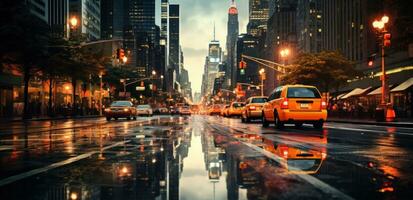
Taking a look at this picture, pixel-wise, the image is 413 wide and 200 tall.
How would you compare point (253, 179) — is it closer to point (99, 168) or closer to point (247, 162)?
point (247, 162)

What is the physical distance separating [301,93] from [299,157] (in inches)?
474

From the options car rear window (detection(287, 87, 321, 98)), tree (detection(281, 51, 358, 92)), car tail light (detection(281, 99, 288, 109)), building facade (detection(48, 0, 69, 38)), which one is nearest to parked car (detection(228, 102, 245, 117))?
tree (detection(281, 51, 358, 92))

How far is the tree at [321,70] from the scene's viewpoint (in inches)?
2210

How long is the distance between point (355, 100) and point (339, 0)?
31.1 metres

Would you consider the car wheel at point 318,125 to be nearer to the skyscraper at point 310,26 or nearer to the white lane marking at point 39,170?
the white lane marking at point 39,170

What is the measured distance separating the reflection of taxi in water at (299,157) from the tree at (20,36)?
34.6 meters

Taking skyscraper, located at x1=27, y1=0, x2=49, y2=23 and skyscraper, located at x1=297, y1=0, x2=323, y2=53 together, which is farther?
skyscraper, located at x1=297, y1=0, x2=323, y2=53

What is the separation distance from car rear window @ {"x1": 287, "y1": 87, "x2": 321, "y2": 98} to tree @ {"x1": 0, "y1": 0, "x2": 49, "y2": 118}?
2837cm

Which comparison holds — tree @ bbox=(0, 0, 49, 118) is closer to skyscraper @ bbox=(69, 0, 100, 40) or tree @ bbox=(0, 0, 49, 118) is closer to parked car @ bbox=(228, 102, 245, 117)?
parked car @ bbox=(228, 102, 245, 117)

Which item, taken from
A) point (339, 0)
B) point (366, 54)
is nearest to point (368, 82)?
point (366, 54)

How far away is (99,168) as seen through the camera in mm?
8539

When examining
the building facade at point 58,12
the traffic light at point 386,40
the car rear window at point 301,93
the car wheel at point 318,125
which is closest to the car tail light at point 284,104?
the car rear window at point 301,93

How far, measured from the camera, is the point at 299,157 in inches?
392

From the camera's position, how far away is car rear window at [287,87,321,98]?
2152cm
